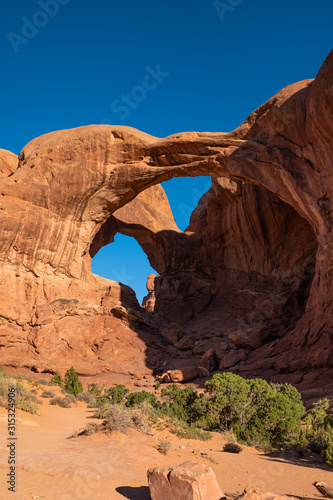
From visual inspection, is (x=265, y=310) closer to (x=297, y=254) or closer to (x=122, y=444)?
(x=297, y=254)

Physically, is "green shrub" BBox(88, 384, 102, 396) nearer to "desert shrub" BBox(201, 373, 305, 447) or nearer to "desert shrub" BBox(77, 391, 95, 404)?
"desert shrub" BBox(77, 391, 95, 404)

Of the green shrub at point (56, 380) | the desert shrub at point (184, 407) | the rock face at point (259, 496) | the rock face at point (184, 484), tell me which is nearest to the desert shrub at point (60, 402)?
the green shrub at point (56, 380)

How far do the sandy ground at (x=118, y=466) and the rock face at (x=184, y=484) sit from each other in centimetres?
40

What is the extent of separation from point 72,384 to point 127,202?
10.9 m

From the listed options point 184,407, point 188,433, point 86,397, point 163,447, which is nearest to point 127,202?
point 86,397

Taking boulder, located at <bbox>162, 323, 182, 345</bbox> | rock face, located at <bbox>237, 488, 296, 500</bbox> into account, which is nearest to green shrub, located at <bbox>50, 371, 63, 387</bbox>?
boulder, located at <bbox>162, 323, 182, 345</bbox>

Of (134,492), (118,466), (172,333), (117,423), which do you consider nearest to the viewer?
(134,492)

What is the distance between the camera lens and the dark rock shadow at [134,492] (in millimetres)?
4770

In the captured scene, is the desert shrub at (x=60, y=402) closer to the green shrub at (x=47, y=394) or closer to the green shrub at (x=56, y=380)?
the green shrub at (x=47, y=394)

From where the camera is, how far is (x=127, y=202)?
23594 millimetres

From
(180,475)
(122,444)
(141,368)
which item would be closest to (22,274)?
(141,368)

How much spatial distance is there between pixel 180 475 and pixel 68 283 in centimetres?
1903

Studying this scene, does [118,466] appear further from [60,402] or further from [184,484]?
[60,402]

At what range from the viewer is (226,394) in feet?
35.7
